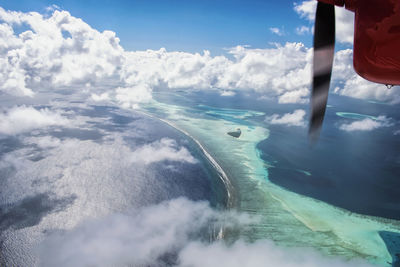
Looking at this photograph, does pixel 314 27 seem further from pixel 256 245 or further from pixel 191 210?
pixel 191 210

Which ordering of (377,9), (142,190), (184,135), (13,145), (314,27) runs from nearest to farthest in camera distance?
(377,9)
(314,27)
(142,190)
(13,145)
(184,135)

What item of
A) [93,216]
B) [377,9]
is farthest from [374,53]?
[93,216]

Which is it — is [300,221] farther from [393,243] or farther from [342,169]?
[342,169]

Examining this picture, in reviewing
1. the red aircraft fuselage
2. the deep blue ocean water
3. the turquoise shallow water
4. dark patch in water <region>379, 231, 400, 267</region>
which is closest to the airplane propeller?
the red aircraft fuselage

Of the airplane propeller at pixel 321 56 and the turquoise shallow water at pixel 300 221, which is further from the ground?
the airplane propeller at pixel 321 56

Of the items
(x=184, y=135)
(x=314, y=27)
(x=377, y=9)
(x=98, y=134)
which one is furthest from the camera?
(x=98, y=134)

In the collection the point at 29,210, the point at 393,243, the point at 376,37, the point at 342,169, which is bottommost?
the point at 29,210

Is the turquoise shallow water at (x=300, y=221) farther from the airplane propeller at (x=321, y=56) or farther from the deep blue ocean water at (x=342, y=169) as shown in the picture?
the airplane propeller at (x=321, y=56)

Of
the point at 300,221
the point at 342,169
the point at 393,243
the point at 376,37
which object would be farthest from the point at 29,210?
the point at 342,169

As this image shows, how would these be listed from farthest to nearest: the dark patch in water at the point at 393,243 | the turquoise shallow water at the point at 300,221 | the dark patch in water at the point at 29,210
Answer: the dark patch in water at the point at 29,210 → the turquoise shallow water at the point at 300,221 → the dark patch in water at the point at 393,243

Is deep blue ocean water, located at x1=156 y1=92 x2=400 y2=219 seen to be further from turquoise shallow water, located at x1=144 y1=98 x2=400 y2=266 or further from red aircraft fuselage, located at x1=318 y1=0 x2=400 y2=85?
red aircraft fuselage, located at x1=318 y1=0 x2=400 y2=85

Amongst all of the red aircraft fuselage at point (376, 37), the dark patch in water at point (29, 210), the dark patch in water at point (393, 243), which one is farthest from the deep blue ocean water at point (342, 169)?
the dark patch in water at point (29, 210)
